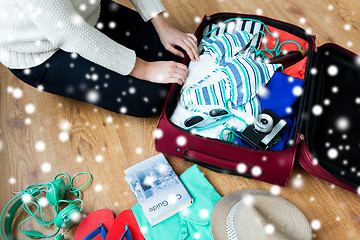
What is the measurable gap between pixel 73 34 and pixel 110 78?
0.67 ft

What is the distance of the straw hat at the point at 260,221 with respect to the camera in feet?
2.32

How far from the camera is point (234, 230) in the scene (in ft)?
2.53

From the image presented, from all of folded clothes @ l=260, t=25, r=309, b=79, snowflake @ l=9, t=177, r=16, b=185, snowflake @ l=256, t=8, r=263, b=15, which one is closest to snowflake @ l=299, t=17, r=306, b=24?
snowflake @ l=256, t=8, r=263, b=15

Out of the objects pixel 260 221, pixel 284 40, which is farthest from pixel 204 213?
pixel 284 40

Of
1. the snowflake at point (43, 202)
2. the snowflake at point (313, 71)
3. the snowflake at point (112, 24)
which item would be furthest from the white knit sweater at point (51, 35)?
the snowflake at point (313, 71)

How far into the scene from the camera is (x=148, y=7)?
1093mm

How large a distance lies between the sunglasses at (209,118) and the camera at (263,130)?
0.08 meters

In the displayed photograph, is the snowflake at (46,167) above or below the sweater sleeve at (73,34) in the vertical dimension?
below

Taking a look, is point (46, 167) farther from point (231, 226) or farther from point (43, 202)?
point (231, 226)

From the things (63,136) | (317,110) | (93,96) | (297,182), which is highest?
(317,110)

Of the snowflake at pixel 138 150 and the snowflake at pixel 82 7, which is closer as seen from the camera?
the snowflake at pixel 82 7

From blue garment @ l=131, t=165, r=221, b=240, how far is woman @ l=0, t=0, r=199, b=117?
0.32 meters

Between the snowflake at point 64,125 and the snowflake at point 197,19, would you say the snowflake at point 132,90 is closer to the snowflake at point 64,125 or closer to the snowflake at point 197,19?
the snowflake at point 64,125

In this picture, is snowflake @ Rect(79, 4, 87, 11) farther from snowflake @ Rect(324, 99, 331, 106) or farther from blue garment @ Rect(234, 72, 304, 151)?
snowflake @ Rect(324, 99, 331, 106)
